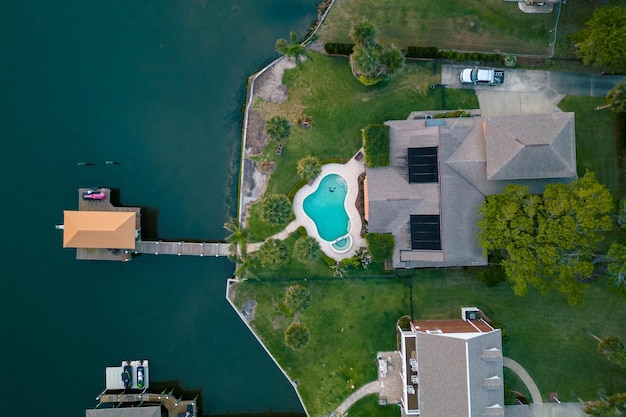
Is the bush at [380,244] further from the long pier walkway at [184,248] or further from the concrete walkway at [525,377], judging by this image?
the concrete walkway at [525,377]

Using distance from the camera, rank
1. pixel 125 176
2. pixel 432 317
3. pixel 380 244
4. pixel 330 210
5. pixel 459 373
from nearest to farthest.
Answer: pixel 459 373, pixel 380 244, pixel 432 317, pixel 330 210, pixel 125 176

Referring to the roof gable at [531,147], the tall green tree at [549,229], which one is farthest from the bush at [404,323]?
the roof gable at [531,147]

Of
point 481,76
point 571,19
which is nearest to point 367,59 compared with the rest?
point 481,76

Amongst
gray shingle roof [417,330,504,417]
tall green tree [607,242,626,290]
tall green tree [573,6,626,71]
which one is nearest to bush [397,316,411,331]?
gray shingle roof [417,330,504,417]

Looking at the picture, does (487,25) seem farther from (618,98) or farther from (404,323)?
(404,323)

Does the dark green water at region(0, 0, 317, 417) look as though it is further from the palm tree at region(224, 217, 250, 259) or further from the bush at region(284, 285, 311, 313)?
the bush at region(284, 285, 311, 313)

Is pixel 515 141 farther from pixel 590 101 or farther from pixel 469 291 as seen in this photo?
pixel 469 291

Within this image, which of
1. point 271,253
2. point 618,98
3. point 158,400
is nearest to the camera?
point 618,98
